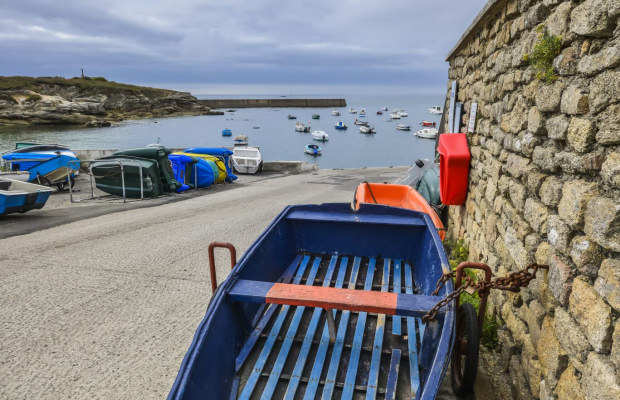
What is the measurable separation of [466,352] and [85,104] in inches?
4141

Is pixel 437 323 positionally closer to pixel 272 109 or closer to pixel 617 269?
pixel 617 269

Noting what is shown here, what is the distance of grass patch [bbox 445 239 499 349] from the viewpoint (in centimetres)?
450

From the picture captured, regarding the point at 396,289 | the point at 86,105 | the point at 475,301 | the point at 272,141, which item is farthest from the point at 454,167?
the point at 86,105

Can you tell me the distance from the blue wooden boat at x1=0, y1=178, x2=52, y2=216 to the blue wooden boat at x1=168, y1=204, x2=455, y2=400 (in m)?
8.95

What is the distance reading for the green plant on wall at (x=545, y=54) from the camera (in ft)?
10.5

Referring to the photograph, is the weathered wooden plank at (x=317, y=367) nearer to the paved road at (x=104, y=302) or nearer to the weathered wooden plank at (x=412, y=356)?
the weathered wooden plank at (x=412, y=356)

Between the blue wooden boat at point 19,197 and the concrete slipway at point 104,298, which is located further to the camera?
the blue wooden boat at point 19,197

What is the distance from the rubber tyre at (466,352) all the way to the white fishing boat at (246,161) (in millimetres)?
21678

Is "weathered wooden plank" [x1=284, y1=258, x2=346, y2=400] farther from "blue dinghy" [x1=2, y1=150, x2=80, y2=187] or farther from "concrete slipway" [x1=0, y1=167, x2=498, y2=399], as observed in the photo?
"blue dinghy" [x1=2, y1=150, x2=80, y2=187]

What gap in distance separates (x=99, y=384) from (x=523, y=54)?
226 inches

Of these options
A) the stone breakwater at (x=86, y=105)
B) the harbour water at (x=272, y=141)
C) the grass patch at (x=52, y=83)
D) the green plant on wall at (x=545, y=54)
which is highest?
the grass patch at (x=52, y=83)

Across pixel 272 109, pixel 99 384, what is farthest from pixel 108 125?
pixel 272 109

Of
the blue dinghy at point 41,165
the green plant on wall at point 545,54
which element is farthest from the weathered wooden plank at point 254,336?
the blue dinghy at point 41,165

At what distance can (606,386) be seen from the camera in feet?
7.29
